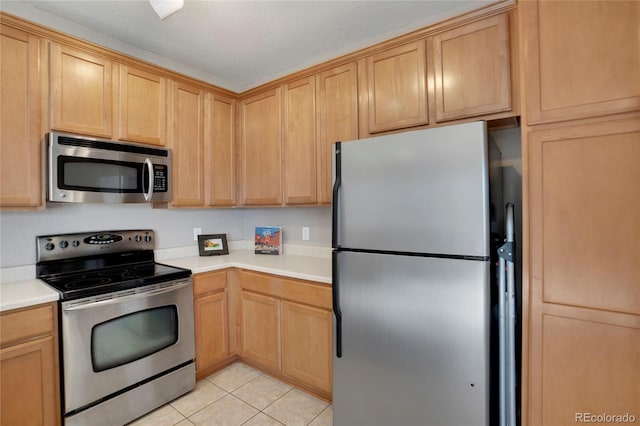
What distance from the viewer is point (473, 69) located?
169 cm

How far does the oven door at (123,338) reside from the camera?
64.2 inches

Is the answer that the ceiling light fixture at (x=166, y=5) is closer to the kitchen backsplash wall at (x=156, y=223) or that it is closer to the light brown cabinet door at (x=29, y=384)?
the kitchen backsplash wall at (x=156, y=223)

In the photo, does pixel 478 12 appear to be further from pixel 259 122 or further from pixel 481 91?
pixel 259 122

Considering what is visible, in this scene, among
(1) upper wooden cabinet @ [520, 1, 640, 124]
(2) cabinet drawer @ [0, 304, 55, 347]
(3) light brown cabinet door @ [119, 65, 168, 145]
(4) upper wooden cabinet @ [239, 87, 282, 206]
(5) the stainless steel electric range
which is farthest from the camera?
(4) upper wooden cabinet @ [239, 87, 282, 206]

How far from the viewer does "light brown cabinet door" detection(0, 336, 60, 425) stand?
4.77 ft

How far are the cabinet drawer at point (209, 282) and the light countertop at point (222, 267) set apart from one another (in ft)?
0.14

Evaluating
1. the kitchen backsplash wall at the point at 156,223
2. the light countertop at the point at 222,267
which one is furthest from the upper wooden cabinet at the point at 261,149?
the light countertop at the point at 222,267

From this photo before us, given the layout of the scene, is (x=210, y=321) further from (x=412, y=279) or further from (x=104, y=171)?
(x=412, y=279)

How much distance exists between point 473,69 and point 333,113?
0.94 metres

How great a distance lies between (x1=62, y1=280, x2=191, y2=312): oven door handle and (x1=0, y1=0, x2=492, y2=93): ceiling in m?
1.78

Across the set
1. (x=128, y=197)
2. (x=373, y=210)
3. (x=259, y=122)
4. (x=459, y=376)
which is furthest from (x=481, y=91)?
(x=128, y=197)

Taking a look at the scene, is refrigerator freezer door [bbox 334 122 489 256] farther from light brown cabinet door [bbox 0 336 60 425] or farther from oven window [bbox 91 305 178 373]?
light brown cabinet door [bbox 0 336 60 425]

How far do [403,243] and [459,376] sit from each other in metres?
0.62

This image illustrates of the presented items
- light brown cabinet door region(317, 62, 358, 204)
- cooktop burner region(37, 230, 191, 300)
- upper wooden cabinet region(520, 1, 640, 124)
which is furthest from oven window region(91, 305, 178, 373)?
upper wooden cabinet region(520, 1, 640, 124)
